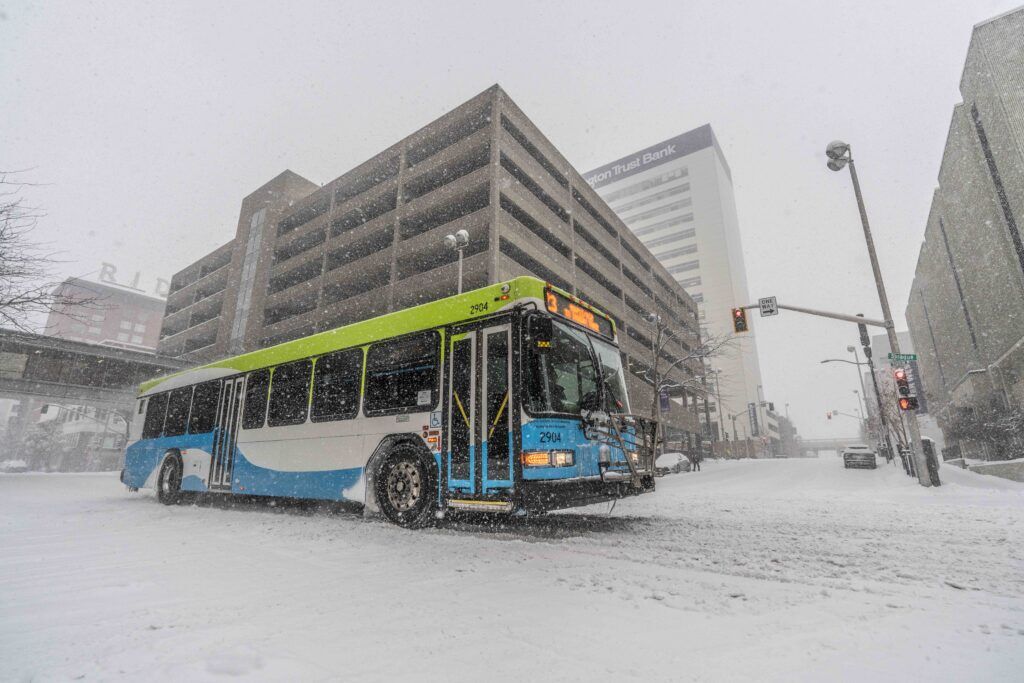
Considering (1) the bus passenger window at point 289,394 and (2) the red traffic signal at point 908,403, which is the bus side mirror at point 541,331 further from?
(2) the red traffic signal at point 908,403

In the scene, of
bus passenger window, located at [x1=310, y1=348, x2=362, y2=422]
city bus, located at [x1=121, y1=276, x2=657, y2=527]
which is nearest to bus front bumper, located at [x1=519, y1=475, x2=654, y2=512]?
city bus, located at [x1=121, y1=276, x2=657, y2=527]

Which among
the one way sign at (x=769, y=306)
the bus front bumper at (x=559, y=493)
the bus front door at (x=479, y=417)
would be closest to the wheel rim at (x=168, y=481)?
the bus front door at (x=479, y=417)

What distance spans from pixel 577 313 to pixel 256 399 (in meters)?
6.57

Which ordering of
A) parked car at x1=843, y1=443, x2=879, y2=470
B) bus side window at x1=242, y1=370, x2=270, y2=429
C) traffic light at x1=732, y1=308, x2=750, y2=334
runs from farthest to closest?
parked car at x1=843, y1=443, x2=879, y2=470 < traffic light at x1=732, y1=308, x2=750, y2=334 < bus side window at x1=242, y1=370, x2=270, y2=429

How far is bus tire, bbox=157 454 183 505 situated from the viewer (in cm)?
1049

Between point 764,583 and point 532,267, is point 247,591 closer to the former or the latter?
point 764,583

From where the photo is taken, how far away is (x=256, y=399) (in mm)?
9141

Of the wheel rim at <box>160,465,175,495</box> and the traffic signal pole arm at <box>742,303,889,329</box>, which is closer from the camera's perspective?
the wheel rim at <box>160,465,175,495</box>

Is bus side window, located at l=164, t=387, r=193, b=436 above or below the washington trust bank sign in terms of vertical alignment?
below

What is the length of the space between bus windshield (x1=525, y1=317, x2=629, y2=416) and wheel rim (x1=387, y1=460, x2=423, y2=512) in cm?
212

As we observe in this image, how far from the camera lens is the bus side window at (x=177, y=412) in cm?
1075

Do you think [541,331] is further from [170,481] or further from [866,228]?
[866,228]

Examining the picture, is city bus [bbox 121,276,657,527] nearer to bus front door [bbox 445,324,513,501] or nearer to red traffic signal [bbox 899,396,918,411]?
bus front door [bbox 445,324,513,501]

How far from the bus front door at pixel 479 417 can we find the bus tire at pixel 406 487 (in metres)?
0.46
